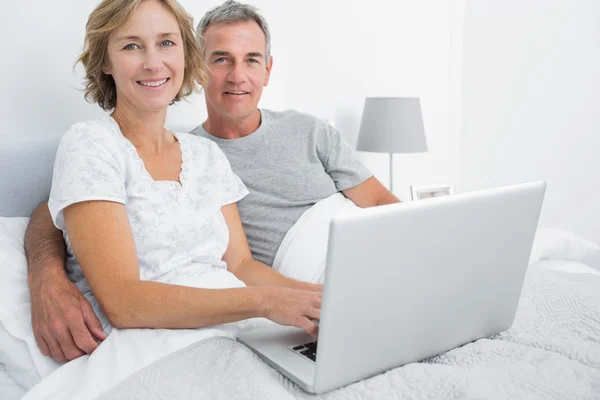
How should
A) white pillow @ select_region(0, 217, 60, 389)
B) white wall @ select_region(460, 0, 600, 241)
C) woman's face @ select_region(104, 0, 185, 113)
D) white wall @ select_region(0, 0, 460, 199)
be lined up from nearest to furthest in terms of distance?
white pillow @ select_region(0, 217, 60, 389)
woman's face @ select_region(104, 0, 185, 113)
white wall @ select_region(0, 0, 460, 199)
white wall @ select_region(460, 0, 600, 241)

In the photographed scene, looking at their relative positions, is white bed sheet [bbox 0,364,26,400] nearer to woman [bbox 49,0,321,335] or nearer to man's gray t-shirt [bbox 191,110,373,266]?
woman [bbox 49,0,321,335]

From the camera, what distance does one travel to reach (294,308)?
0.96 meters

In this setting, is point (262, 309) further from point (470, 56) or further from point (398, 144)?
point (470, 56)

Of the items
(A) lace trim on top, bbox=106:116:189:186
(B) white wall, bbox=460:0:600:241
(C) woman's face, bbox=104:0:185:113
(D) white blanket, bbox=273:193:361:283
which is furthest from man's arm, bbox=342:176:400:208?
(B) white wall, bbox=460:0:600:241

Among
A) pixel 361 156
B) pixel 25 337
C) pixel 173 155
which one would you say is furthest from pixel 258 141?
pixel 361 156

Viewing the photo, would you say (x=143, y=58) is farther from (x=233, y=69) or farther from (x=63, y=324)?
(x=63, y=324)

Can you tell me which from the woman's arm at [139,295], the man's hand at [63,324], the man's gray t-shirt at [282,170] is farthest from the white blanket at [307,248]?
the man's hand at [63,324]

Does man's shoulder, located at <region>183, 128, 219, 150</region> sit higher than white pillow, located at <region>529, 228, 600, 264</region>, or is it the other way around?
man's shoulder, located at <region>183, 128, 219, 150</region>

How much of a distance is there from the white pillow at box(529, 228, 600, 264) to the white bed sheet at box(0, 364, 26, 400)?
1489 millimetres

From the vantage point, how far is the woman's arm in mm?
1011

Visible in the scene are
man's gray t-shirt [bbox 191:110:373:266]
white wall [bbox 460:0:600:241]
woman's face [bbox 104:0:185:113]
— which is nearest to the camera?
woman's face [bbox 104:0:185:113]

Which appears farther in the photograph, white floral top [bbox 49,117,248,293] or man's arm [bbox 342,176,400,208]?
man's arm [bbox 342,176,400,208]

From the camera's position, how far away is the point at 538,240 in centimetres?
185

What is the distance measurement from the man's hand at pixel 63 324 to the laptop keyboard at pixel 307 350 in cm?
37
